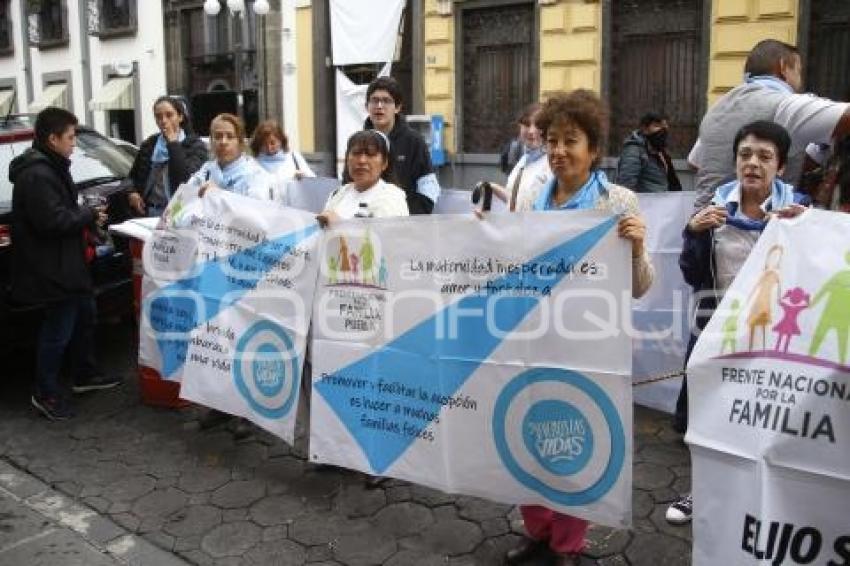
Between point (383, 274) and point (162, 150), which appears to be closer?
point (383, 274)

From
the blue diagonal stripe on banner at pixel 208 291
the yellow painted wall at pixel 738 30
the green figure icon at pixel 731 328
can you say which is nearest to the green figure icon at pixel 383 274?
the blue diagonal stripe on banner at pixel 208 291

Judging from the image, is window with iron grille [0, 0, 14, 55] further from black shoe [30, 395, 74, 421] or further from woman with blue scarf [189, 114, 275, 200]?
woman with blue scarf [189, 114, 275, 200]

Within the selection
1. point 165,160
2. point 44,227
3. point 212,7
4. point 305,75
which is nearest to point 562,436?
point 44,227

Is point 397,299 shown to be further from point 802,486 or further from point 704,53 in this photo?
point 704,53

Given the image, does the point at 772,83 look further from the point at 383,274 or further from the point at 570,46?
the point at 570,46

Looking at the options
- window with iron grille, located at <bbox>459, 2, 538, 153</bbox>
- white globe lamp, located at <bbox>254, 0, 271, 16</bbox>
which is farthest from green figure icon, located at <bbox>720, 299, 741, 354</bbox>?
white globe lamp, located at <bbox>254, 0, 271, 16</bbox>

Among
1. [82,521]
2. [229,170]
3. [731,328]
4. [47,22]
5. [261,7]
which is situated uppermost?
[47,22]

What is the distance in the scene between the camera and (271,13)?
15.6 metres

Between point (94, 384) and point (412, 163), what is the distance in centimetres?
259

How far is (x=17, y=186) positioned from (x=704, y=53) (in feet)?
Answer: 27.5

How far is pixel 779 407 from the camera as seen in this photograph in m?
2.46

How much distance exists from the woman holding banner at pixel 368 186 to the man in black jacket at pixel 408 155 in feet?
2.47

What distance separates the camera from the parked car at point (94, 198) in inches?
205

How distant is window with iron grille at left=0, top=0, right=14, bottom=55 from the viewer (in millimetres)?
22922
